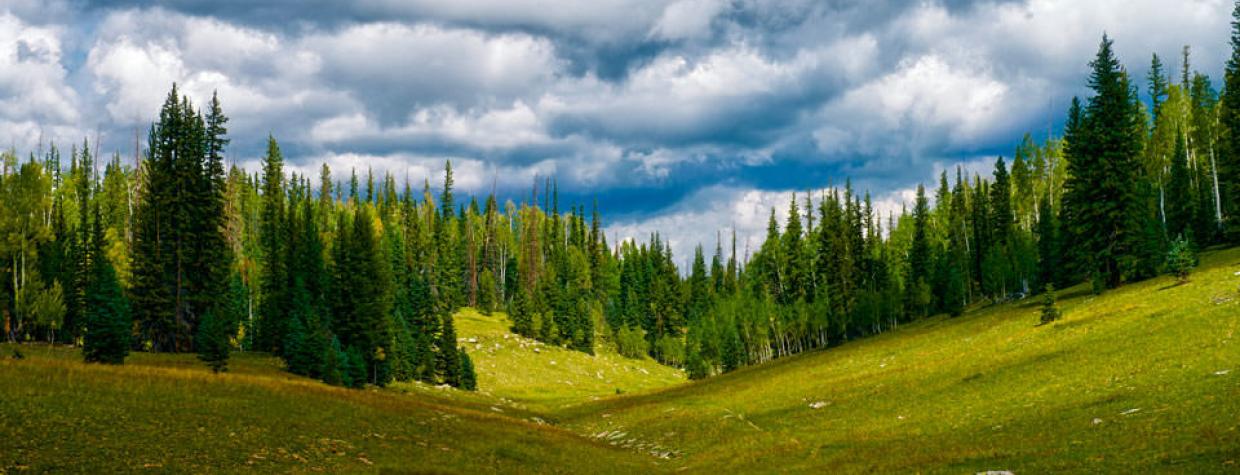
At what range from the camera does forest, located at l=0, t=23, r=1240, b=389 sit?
216 feet

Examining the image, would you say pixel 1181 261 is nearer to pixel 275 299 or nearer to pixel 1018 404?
pixel 1018 404

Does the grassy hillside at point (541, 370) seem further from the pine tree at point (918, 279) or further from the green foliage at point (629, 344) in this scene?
the pine tree at point (918, 279)

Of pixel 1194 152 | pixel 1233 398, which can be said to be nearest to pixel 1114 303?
pixel 1233 398

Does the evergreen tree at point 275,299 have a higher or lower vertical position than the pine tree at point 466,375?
higher

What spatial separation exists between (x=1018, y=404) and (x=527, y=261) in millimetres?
152516

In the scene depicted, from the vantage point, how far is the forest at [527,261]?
65750 millimetres

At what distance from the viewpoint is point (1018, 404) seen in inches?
1236

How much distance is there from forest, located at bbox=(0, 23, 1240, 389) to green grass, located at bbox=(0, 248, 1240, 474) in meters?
10.7

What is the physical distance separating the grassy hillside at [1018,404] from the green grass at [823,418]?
149 mm

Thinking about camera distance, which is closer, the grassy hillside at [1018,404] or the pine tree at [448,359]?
the grassy hillside at [1018,404]

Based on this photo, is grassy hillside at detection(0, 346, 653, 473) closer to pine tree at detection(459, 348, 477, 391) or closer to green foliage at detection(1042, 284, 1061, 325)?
green foliage at detection(1042, 284, 1061, 325)

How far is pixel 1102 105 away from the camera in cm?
6675

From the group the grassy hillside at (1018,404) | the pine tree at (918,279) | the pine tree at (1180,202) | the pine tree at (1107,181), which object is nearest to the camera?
the grassy hillside at (1018,404)

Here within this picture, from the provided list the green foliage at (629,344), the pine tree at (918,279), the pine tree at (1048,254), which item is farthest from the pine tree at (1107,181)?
the green foliage at (629,344)
